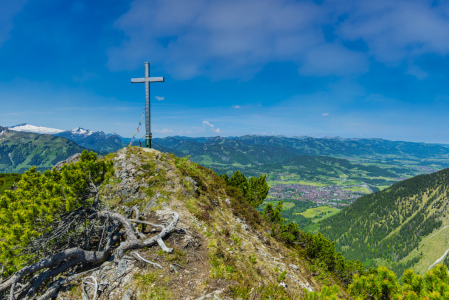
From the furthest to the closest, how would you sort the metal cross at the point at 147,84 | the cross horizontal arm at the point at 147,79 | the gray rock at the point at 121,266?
the metal cross at the point at 147,84, the cross horizontal arm at the point at 147,79, the gray rock at the point at 121,266

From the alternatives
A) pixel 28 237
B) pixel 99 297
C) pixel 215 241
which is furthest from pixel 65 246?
pixel 215 241

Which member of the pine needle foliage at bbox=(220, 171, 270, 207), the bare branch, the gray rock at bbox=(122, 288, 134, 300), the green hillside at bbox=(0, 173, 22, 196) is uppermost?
the bare branch

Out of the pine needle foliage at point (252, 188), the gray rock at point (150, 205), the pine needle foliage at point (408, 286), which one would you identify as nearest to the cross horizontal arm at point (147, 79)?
the gray rock at point (150, 205)

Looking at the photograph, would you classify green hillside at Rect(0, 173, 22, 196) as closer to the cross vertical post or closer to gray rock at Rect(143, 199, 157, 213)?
the cross vertical post

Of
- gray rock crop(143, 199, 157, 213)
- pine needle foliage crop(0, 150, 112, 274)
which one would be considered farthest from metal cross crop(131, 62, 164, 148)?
pine needle foliage crop(0, 150, 112, 274)

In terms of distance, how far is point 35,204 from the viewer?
802cm

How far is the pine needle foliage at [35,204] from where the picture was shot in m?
7.53

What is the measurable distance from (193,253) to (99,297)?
4177 millimetres

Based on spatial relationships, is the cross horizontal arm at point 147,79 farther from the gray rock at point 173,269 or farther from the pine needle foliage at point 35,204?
the gray rock at point 173,269

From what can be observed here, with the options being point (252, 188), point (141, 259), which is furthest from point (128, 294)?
point (252, 188)

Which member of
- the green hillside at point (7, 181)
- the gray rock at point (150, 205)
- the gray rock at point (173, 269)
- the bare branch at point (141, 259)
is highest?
the gray rock at point (150, 205)

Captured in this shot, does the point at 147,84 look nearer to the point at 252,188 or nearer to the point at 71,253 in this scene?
the point at 71,253

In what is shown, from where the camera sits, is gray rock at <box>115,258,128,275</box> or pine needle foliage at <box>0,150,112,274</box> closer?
pine needle foliage at <box>0,150,112,274</box>

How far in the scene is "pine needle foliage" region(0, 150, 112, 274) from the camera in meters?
7.53
